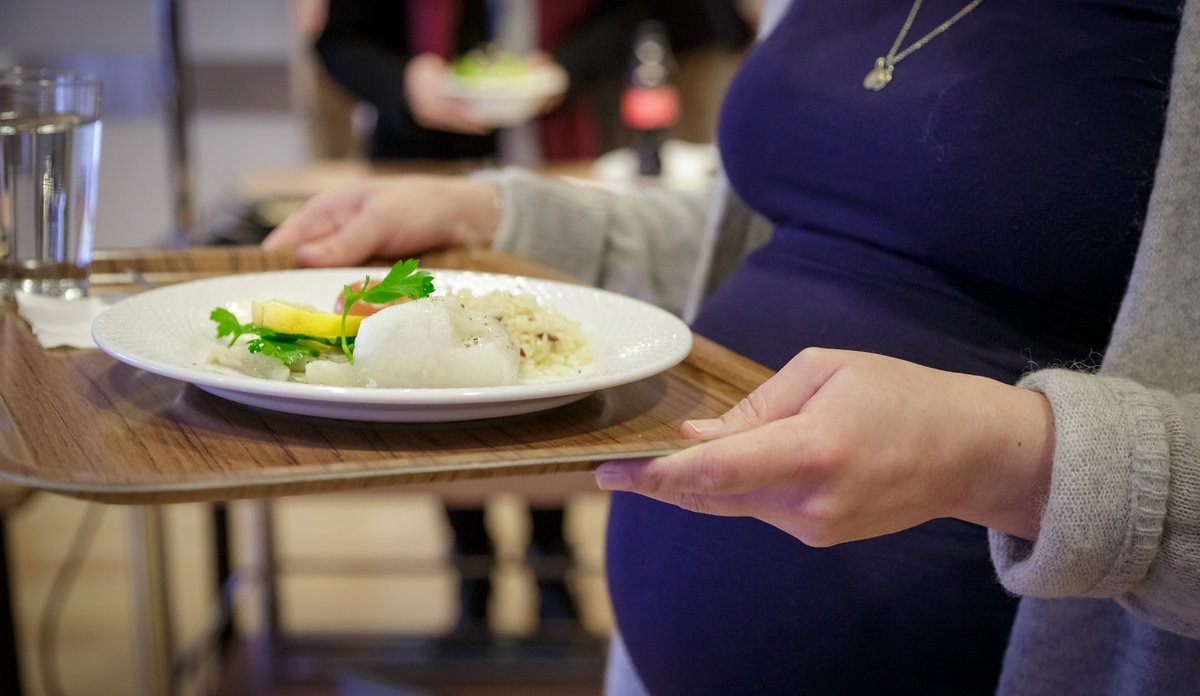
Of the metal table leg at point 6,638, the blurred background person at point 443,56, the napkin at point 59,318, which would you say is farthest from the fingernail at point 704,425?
the blurred background person at point 443,56

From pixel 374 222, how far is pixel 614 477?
1.57ft

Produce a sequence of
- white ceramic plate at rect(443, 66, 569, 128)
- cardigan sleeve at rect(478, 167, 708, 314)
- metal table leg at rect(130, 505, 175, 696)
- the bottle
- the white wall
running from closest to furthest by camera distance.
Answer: cardigan sleeve at rect(478, 167, 708, 314)
metal table leg at rect(130, 505, 175, 696)
white ceramic plate at rect(443, 66, 569, 128)
the bottle
the white wall

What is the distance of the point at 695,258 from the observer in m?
1.14

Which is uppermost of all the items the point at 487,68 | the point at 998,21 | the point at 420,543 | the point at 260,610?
the point at 998,21

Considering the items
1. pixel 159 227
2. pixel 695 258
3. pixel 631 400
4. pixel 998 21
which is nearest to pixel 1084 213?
pixel 998 21

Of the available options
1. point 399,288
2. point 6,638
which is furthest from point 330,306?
point 6,638

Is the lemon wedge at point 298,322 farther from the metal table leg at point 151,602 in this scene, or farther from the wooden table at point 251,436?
the metal table leg at point 151,602

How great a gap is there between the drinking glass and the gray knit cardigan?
0.66 meters

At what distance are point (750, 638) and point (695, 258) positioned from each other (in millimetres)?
494

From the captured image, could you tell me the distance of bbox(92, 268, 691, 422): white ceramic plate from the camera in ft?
1.73

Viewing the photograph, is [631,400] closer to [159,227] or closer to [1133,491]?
[1133,491]

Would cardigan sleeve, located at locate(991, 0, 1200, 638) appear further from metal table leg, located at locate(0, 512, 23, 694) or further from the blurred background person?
the blurred background person

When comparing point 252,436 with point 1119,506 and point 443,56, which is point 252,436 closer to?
point 1119,506

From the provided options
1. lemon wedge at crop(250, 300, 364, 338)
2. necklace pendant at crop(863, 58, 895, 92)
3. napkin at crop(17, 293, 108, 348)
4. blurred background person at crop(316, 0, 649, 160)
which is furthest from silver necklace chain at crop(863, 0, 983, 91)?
blurred background person at crop(316, 0, 649, 160)
